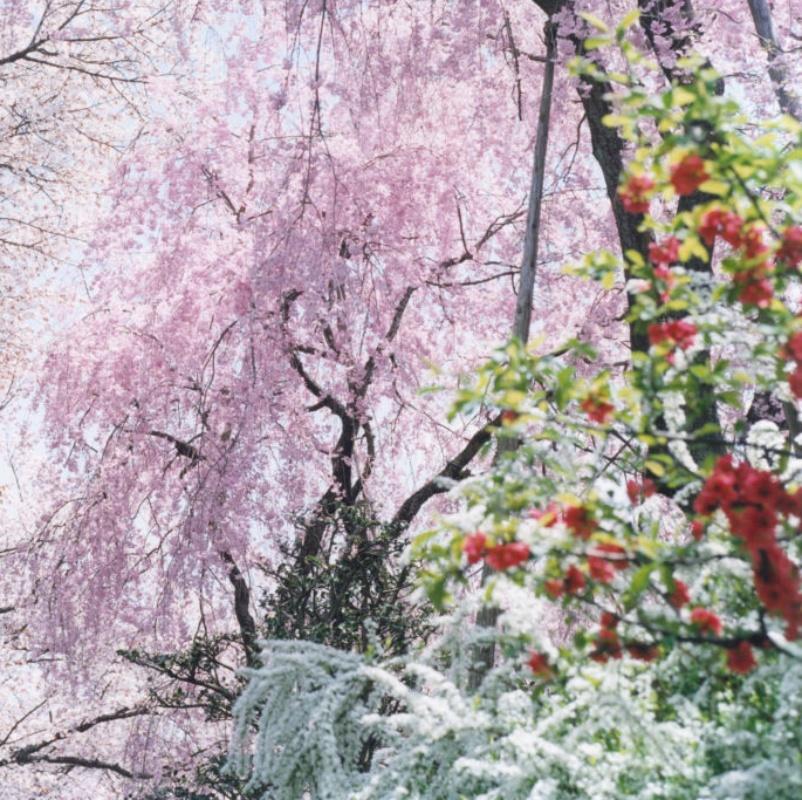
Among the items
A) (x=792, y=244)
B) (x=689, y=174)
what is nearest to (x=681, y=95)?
(x=689, y=174)

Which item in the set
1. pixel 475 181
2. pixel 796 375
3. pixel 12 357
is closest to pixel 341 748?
pixel 796 375

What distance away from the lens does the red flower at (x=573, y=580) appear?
2307 mm

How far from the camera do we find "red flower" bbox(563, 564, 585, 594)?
2307mm

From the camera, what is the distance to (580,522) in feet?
7.48

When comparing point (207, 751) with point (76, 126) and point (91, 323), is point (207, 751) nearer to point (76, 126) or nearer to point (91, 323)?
point (91, 323)

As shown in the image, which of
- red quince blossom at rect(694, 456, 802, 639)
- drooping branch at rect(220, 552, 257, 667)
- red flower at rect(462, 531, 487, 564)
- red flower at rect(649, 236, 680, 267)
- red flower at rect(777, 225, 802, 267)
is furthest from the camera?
drooping branch at rect(220, 552, 257, 667)

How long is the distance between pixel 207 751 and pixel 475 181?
4.89 meters

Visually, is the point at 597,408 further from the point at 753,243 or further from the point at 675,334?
the point at 753,243

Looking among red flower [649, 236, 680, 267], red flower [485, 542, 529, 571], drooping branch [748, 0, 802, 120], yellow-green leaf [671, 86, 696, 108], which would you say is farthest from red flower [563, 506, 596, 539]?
drooping branch [748, 0, 802, 120]

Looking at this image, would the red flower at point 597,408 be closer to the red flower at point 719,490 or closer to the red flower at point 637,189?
the red flower at point 719,490

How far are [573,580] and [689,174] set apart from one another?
937 mm

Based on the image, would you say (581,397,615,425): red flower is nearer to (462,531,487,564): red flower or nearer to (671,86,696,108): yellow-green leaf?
(462,531,487,564): red flower

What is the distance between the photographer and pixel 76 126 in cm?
1088

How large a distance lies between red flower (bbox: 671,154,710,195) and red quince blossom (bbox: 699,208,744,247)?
0.09 meters
